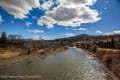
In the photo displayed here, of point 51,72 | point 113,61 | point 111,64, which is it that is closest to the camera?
point 51,72

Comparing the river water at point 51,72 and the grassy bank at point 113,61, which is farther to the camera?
the grassy bank at point 113,61

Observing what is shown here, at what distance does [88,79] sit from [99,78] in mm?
1903

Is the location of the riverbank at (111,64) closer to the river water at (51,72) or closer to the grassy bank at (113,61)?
the grassy bank at (113,61)

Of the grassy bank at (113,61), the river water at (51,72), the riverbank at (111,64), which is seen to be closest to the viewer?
the river water at (51,72)

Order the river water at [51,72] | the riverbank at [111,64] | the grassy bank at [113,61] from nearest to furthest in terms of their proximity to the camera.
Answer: the river water at [51,72], the riverbank at [111,64], the grassy bank at [113,61]

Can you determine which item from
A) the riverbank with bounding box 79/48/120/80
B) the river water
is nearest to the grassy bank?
the riverbank with bounding box 79/48/120/80

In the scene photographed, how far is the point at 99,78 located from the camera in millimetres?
26156

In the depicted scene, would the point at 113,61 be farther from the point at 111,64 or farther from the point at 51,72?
the point at 51,72

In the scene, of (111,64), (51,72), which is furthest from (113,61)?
(51,72)

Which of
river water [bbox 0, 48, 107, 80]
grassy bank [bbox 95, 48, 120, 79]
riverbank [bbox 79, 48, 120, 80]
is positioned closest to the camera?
river water [bbox 0, 48, 107, 80]

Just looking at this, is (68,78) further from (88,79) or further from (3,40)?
(3,40)

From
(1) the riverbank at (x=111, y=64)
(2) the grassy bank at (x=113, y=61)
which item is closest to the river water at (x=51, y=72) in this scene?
(1) the riverbank at (x=111, y=64)

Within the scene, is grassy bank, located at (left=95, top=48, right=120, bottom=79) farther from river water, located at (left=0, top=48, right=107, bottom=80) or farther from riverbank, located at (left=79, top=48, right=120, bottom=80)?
river water, located at (left=0, top=48, right=107, bottom=80)

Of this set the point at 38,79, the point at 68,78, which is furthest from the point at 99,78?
the point at 38,79
